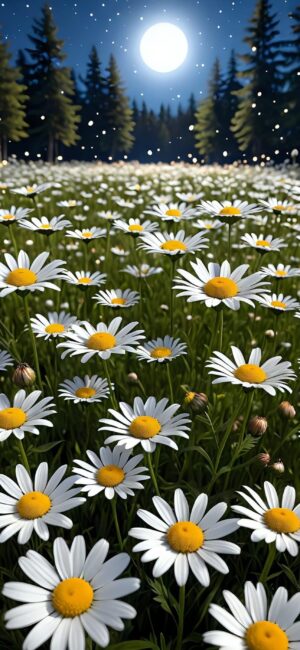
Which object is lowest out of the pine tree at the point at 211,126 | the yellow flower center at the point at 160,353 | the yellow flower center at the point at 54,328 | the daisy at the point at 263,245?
the yellow flower center at the point at 160,353

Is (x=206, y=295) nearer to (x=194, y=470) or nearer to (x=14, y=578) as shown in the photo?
(x=194, y=470)

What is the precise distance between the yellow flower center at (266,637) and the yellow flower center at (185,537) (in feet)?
0.66

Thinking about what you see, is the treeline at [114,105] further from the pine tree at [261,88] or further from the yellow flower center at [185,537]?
the yellow flower center at [185,537]

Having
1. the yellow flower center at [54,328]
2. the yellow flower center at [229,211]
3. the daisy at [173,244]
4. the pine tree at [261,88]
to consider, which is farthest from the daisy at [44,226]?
the pine tree at [261,88]

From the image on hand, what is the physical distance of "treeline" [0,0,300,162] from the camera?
1130 inches

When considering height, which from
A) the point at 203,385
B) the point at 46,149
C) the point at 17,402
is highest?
the point at 46,149

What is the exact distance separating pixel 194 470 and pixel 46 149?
36860mm

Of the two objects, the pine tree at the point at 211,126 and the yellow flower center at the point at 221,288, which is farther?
the pine tree at the point at 211,126

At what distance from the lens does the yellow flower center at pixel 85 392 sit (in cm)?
189

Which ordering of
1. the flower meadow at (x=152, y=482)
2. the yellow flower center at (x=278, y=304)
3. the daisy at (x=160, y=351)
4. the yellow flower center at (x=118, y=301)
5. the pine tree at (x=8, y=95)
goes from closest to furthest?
1. the flower meadow at (x=152, y=482)
2. the daisy at (x=160, y=351)
3. the yellow flower center at (x=278, y=304)
4. the yellow flower center at (x=118, y=301)
5. the pine tree at (x=8, y=95)

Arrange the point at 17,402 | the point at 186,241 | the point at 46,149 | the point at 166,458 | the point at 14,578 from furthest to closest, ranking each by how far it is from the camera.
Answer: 1. the point at 46,149
2. the point at 186,241
3. the point at 166,458
4. the point at 17,402
5. the point at 14,578

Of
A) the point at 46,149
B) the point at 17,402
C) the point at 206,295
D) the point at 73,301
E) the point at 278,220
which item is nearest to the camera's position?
the point at 17,402

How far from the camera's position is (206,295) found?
1.86 m

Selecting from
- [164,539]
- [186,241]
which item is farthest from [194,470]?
[186,241]
